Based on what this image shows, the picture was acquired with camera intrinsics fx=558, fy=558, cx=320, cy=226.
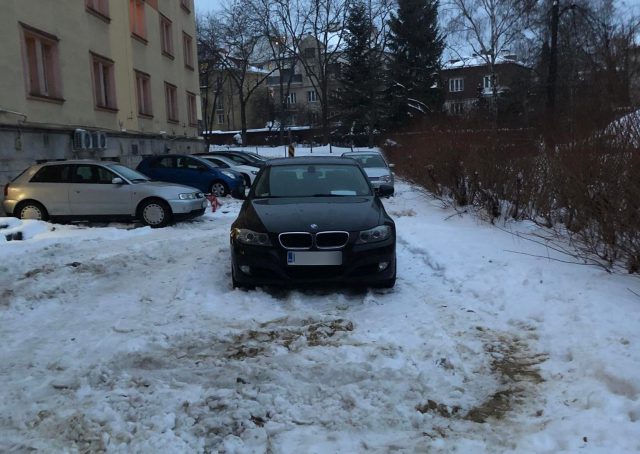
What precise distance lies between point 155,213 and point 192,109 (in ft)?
68.2

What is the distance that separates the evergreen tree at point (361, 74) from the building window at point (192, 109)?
19322 mm

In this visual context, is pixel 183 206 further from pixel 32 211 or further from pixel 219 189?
pixel 219 189

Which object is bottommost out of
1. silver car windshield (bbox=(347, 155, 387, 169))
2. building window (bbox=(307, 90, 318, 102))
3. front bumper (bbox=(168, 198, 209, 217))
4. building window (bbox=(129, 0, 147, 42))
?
front bumper (bbox=(168, 198, 209, 217))

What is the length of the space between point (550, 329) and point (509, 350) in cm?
54

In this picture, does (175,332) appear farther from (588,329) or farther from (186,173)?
(186,173)

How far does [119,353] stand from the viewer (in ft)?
14.1

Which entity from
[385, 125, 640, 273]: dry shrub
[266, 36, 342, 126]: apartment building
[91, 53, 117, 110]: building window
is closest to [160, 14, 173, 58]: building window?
[91, 53, 117, 110]: building window

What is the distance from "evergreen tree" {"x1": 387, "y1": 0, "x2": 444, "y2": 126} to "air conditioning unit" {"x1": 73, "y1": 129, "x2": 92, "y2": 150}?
31853 millimetres

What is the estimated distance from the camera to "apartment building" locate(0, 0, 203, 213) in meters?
13.6

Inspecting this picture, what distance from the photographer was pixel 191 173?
16984 mm

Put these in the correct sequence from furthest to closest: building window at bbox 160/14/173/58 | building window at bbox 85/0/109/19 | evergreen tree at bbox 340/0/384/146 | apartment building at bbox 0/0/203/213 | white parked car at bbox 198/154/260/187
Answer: evergreen tree at bbox 340/0/384/146, building window at bbox 160/14/173/58, white parked car at bbox 198/154/260/187, building window at bbox 85/0/109/19, apartment building at bbox 0/0/203/213

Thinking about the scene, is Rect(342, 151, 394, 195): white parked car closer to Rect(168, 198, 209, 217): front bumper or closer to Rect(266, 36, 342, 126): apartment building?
Rect(168, 198, 209, 217): front bumper

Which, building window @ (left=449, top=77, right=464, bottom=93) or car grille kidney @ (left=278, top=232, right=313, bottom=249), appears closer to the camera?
car grille kidney @ (left=278, top=232, right=313, bottom=249)

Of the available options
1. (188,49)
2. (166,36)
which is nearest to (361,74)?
(188,49)
